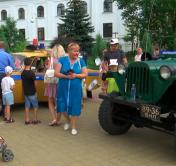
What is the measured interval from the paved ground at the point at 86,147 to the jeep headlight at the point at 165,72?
0.91 meters

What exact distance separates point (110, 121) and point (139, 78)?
1197mm

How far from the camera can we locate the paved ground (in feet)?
19.4

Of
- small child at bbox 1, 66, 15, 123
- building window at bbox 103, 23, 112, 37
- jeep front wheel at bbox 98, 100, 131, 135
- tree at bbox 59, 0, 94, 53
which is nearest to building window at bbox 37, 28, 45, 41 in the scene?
building window at bbox 103, 23, 112, 37

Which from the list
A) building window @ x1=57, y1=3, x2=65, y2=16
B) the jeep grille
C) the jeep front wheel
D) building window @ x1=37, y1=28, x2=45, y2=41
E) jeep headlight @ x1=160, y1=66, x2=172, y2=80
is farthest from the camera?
building window @ x1=37, y1=28, x2=45, y2=41

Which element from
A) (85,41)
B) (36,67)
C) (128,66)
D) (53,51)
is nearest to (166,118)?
(128,66)

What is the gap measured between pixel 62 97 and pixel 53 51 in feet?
3.69

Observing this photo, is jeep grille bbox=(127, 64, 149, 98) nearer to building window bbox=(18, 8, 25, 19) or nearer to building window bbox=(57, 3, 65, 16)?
building window bbox=(57, 3, 65, 16)

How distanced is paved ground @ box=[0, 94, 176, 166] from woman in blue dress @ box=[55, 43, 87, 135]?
52 cm

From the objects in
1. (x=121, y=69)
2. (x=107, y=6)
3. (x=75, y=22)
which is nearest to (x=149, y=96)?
(x=121, y=69)

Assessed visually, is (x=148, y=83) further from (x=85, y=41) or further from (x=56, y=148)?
(x=85, y=41)

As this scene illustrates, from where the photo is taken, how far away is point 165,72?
5816 millimetres

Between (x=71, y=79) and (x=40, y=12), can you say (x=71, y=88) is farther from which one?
(x=40, y=12)

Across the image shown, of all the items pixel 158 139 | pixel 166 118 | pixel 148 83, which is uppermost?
pixel 148 83

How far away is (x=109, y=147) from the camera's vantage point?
6.62 metres
